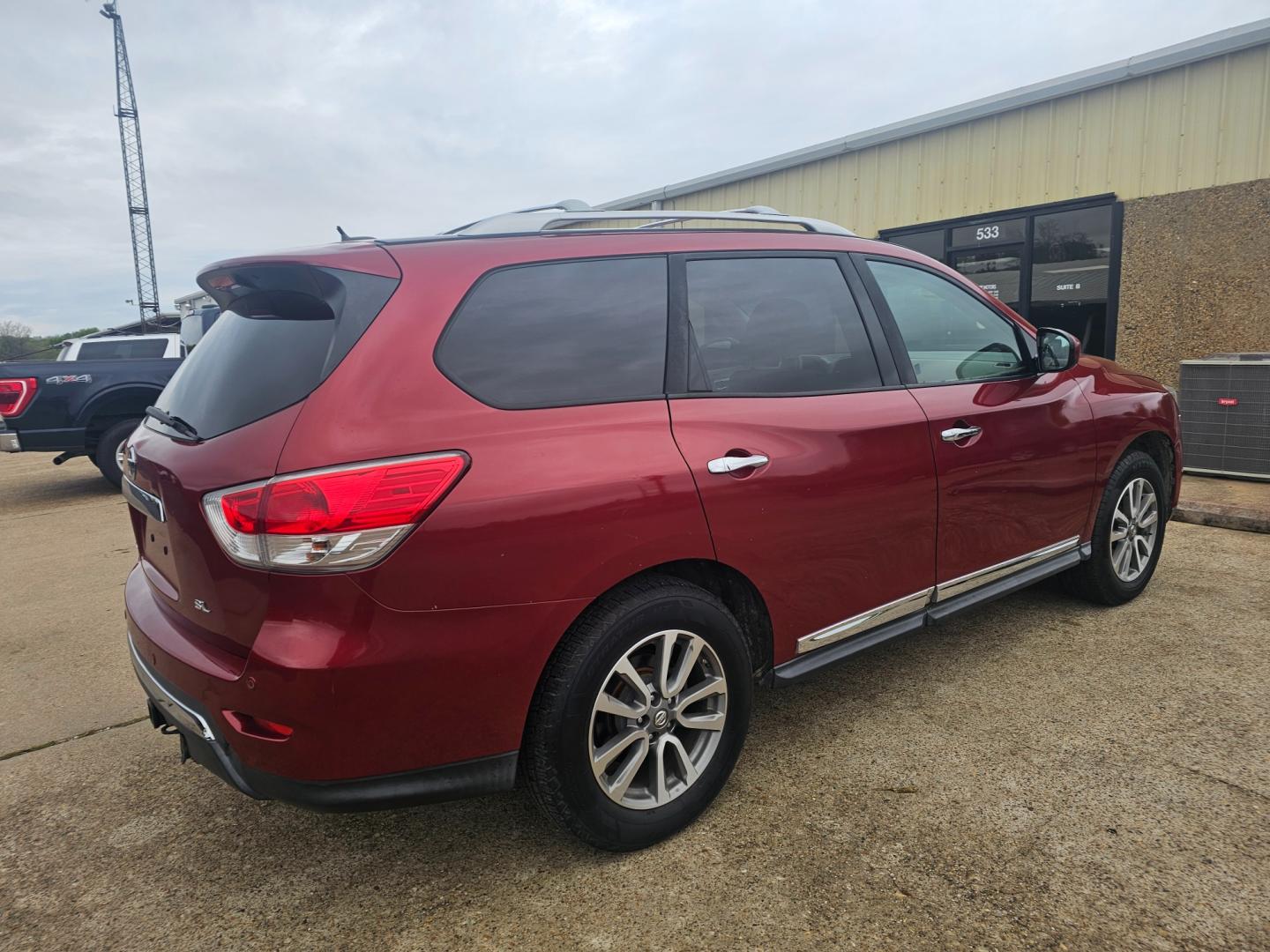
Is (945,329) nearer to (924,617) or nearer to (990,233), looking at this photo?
(924,617)

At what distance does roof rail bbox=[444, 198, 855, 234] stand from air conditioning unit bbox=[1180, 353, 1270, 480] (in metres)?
5.08

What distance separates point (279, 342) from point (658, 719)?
1.40m

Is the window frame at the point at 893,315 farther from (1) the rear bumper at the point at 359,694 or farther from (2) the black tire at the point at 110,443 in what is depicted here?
(2) the black tire at the point at 110,443

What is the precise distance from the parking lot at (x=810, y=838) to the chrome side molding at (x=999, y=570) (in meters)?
0.40

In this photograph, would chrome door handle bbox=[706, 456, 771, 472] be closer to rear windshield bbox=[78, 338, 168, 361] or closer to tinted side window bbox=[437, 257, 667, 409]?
tinted side window bbox=[437, 257, 667, 409]

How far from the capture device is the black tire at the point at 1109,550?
3.80 meters

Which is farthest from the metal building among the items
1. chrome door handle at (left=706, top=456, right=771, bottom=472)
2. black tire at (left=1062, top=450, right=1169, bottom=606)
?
chrome door handle at (left=706, top=456, right=771, bottom=472)

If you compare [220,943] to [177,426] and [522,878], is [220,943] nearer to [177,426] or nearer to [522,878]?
[522,878]

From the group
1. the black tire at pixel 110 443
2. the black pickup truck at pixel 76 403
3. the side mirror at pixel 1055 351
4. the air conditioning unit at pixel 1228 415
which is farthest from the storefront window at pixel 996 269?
the black tire at pixel 110 443

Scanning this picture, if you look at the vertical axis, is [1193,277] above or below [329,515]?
above

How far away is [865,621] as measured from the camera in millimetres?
2803

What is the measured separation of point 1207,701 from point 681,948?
7.39ft

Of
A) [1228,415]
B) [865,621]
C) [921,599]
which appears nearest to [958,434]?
[921,599]

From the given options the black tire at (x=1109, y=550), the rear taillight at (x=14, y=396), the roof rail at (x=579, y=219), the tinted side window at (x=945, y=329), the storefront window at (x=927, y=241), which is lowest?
the black tire at (x=1109, y=550)
